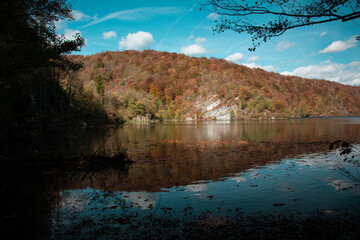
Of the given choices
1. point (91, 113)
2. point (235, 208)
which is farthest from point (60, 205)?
point (91, 113)

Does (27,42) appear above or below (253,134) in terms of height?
above

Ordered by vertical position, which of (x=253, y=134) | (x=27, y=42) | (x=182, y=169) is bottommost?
(x=182, y=169)

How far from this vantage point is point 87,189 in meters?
8.77

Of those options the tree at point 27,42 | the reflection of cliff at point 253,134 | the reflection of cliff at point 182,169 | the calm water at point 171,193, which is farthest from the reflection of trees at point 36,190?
the reflection of cliff at point 253,134

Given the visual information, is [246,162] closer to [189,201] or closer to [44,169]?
[189,201]

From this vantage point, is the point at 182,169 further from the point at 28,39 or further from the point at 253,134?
the point at 253,134

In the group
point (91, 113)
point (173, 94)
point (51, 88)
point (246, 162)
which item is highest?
point (173, 94)

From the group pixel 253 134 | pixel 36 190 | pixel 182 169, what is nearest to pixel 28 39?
pixel 36 190

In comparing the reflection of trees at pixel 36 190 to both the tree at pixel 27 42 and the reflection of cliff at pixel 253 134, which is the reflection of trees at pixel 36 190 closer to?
the tree at pixel 27 42

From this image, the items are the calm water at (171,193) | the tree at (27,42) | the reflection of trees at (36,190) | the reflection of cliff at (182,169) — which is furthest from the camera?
the tree at (27,42)

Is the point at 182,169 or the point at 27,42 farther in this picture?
the point at 182,169

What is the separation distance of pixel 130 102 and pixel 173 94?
273ft

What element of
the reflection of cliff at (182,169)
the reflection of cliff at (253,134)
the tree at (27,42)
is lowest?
the reflection of cliff at (182,169)

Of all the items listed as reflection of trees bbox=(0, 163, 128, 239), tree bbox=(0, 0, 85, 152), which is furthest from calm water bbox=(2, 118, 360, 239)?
tree bbox=(0, 0, 85, 152)
